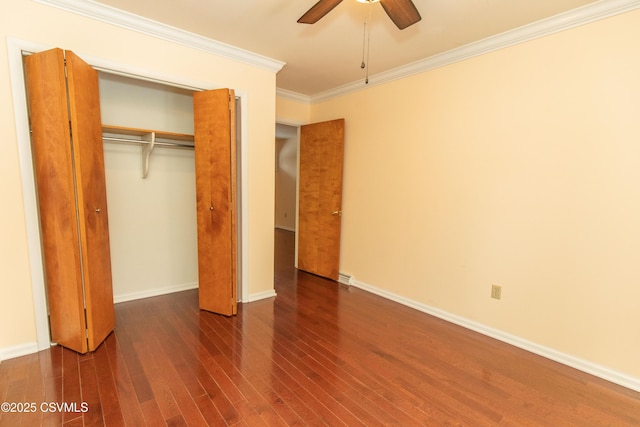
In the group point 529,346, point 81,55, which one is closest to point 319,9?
point 81,55

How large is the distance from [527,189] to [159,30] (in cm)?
331

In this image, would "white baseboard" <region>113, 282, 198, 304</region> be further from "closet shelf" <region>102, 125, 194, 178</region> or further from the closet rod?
the closet rod

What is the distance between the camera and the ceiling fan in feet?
5.60

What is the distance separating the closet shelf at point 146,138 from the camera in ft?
9.35

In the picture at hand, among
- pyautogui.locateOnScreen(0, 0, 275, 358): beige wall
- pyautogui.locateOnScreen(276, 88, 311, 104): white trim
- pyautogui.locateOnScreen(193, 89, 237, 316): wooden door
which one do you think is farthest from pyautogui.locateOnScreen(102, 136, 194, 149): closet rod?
pyautogui.locateOnScreen(276, 88, 311, 104): white trim

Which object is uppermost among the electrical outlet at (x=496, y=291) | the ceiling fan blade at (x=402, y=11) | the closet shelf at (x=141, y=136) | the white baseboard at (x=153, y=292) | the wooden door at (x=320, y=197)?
the ceiling fan blade at (x=402, y=11)

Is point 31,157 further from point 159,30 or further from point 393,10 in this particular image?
point 393,10

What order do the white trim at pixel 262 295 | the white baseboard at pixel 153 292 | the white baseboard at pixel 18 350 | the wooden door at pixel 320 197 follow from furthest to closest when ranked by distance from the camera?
1. the wooden door at pixel 320 197
2. the white trim at pixel 262 295
3. the white baseboard at pixel 153 292
4. the white baseboard at pixel 18 350

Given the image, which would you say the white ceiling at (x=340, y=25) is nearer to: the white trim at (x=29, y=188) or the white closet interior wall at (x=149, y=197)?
the white trim at (x=29, y=188)

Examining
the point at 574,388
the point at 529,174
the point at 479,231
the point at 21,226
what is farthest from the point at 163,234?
the point at 574,388

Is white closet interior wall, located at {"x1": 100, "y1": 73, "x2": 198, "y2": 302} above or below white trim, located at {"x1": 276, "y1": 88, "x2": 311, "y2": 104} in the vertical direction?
below

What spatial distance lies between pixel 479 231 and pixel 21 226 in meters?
3.62

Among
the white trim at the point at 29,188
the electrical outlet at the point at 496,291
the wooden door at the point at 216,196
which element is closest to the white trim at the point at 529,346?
the electrical outlet at the point at 496,291

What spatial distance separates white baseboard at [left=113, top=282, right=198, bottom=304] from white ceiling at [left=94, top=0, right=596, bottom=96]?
2629mm
